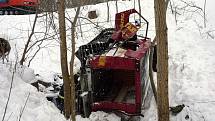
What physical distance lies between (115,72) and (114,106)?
7.28 feet

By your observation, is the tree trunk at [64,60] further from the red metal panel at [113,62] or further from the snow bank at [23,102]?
the red metal panel at [113,62]

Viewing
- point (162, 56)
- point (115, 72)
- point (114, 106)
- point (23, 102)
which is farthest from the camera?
point (115, 72)

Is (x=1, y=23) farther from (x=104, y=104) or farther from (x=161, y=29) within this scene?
(x=161, y=29)

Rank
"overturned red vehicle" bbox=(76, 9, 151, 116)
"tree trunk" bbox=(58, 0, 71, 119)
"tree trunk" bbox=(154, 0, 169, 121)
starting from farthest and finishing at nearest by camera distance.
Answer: "overturned red vehicle" bbox=(76, 9, 151, 116), "tree trunk" bbox=(58, 0, 71, 119), "tree trunk" bbox=(154, 0, 169, 121)

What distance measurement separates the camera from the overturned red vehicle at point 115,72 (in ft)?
26.4

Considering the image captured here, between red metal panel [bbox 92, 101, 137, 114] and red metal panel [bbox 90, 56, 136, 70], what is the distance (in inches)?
31.5

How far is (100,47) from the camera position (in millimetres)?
9586

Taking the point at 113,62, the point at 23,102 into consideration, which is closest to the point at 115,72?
the point at 113,62

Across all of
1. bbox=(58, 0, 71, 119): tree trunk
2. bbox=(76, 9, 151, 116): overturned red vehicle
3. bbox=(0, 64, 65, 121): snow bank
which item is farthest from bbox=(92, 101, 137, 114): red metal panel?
bbox=(0, 64, 65, 121): snow bank

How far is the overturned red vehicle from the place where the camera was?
26.4ft

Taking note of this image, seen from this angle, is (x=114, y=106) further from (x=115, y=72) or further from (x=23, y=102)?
(x=115, y=72)

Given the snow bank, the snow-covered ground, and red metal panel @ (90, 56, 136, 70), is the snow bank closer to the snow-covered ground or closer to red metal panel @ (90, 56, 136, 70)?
the snow-covered ground

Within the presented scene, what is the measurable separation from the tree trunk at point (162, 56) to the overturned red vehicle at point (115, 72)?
0.91 m

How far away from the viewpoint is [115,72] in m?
10.4
